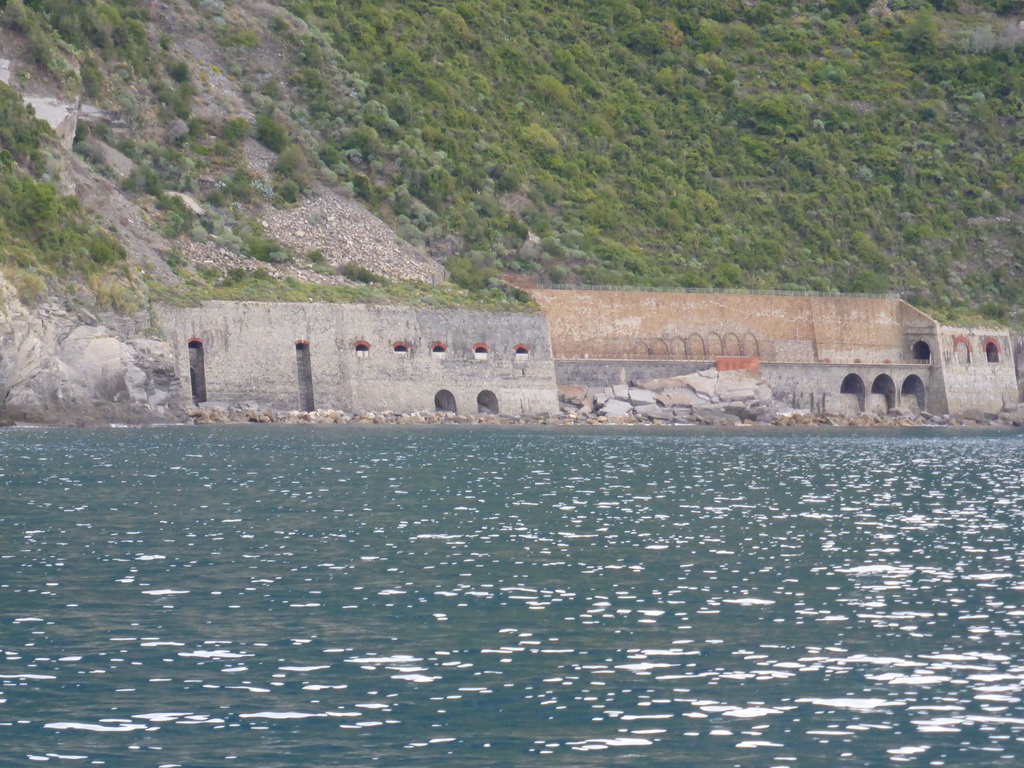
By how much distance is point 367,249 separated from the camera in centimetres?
5319

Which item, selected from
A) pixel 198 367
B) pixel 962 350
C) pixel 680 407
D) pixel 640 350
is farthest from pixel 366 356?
pixel 962 350

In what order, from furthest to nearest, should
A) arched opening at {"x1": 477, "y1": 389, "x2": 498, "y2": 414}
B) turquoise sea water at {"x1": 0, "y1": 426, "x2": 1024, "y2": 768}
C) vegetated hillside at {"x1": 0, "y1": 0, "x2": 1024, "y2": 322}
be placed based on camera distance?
1. vegetated hillside at {"x1": 0, "y1": 0, "x2": 1024, "y2": 322}
2. arched opening at {"x1": 477, "y1": 389, "x2": 498, "y2": 414}
3. turquoise sea water at {"x1": 0, "y1": 426, "x2": 1024, "y2": 768}

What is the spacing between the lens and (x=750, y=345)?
55.7 meters

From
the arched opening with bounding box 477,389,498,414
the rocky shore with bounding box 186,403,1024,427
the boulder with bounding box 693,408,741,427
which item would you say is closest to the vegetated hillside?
the arched opening with bounding box 477,389,498,414

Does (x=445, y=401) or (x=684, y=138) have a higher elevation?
(x=684, y=138)

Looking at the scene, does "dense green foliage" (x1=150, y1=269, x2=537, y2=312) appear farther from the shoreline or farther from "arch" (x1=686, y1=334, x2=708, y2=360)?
"arch" (x1=686, y1=334, x2=708, y2=360)

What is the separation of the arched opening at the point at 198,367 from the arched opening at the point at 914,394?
28.4m

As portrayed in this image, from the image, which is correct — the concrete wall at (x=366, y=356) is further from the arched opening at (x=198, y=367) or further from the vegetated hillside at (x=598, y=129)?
the vegetated hillside at (x=598, y=129)

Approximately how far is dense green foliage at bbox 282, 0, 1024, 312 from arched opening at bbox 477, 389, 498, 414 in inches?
397

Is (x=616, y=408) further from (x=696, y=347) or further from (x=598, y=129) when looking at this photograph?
(x=598, y=129)

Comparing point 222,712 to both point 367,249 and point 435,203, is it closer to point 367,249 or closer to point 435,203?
point 367,249

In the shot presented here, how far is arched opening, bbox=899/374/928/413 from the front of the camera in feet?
186

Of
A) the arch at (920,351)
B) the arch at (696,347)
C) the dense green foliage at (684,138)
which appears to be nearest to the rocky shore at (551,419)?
the arch at (920,351)

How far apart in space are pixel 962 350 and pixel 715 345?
10573 mm
